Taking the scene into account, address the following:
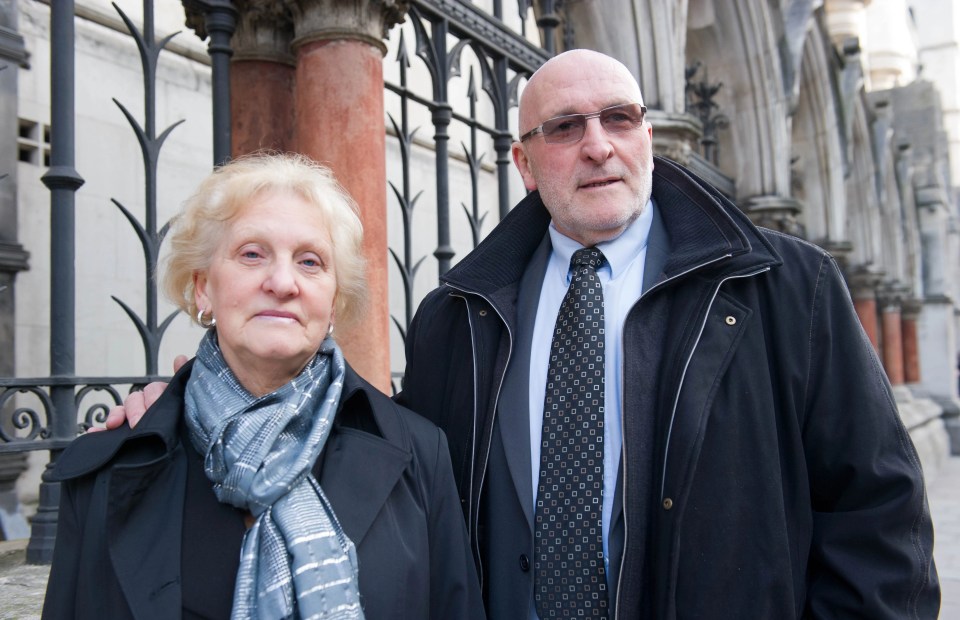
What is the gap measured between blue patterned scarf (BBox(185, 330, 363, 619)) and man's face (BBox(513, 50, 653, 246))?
644 mm

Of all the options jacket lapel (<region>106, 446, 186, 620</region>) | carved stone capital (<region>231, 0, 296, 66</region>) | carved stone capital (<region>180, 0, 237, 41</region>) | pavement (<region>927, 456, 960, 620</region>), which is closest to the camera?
jacket lapel (<region>106, 446, 186, 620</region>)

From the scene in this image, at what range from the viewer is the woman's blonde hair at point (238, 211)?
1.65 meters

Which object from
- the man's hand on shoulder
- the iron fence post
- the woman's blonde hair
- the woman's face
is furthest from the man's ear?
the iron fence post

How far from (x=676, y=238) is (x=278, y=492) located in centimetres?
91

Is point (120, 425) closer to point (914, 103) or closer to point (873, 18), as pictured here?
point (914, 103)

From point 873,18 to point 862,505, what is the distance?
80.4 feet

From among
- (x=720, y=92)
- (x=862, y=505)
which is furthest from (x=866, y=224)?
(x=862, y=505)

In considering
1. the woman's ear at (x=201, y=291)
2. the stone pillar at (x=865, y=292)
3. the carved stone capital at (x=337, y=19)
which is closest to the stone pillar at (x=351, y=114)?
the carved stone capital at (x=337, y=19)

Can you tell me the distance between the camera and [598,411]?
170cm

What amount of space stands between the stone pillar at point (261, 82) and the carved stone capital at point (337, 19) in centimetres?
14

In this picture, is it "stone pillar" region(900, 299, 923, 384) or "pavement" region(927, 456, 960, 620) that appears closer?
"pavement" region(927, 456, 960, 620)

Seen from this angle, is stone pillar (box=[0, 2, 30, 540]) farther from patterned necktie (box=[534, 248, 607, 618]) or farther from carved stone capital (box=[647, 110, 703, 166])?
patterned necktie (box=[534, 248, 607, 618])

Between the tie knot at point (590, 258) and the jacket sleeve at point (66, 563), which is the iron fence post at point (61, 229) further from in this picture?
the tie knot at point (590, 258)

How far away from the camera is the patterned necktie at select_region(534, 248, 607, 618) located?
5.36ft
